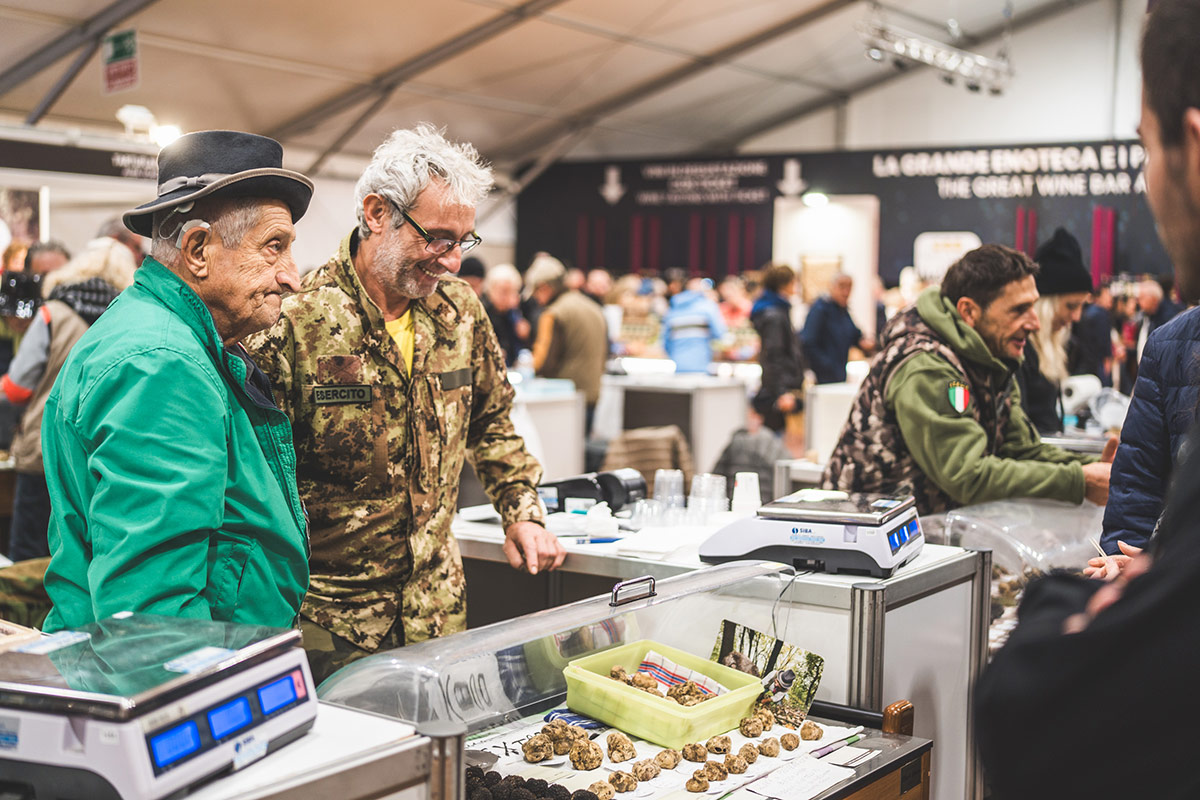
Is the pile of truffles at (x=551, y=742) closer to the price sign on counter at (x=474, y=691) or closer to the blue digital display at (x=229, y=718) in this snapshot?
the price sign on counter at (x=474, y=691)

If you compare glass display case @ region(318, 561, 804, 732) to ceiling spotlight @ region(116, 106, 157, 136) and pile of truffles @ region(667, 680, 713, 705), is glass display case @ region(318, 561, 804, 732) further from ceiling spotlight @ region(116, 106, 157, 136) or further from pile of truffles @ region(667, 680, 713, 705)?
ceiling spotlight @ region(116, 106, 157, 136)

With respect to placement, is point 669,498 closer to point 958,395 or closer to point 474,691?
point 958,395

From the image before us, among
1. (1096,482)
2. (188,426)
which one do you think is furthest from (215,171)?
(1096,482)

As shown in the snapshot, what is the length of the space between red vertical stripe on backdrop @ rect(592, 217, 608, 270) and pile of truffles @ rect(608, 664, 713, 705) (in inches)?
528

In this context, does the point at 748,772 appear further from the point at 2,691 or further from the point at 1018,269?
the point at 1018,269

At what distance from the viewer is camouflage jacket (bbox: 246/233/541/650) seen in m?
2.27

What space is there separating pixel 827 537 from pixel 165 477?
1325 mm

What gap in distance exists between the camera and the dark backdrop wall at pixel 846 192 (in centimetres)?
1125

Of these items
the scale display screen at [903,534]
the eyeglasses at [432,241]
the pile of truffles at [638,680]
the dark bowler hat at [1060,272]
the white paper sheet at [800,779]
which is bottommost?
the white paper sheet at [800,779]

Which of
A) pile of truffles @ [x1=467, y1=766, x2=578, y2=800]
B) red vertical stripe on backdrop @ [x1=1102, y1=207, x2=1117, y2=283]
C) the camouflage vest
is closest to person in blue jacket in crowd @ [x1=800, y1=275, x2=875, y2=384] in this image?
red vertical stripe on backdrop @ [x1=1102, y1=207, x2=1117, y2=283]

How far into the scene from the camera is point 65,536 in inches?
62.2

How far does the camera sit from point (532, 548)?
2494 millimetres

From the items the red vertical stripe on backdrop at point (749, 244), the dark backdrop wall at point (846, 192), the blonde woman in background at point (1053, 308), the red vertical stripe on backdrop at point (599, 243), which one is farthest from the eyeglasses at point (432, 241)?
the red vertical stripe on backdrop at point (599, 243)

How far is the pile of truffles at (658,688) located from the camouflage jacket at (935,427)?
44.7 inches
